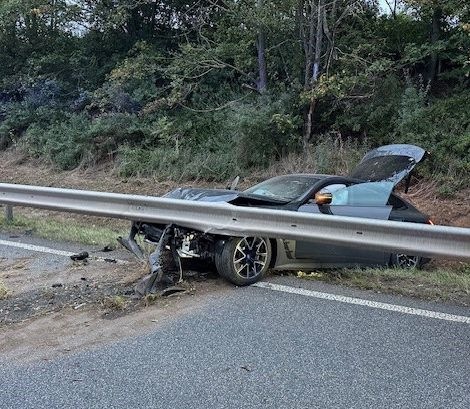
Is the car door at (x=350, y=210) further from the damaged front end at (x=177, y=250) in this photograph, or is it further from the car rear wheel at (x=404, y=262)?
the damaged front end at (x=177, y=250)

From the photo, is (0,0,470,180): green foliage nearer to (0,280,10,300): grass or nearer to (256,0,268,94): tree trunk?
(256,0,268,94): tree trunk

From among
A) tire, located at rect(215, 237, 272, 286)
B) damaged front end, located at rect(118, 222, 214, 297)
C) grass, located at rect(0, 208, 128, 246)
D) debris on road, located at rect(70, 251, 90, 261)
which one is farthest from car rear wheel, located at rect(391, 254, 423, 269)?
debris on road, located at rect(70, 251, 90, 261)

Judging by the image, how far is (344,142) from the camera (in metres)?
13.3

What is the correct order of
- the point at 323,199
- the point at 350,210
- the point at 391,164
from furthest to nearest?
the point at 391,164 → the point at 350,210 → the point at 323,199

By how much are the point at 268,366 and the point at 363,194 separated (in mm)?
4024

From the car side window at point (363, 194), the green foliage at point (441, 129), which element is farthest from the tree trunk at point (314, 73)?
Result: the car side window at point (363, 194)

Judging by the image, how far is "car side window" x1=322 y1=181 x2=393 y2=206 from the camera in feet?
22.5

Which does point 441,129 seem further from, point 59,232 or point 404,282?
point 59,232

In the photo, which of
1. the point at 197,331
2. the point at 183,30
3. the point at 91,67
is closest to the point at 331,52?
the point at 183,30

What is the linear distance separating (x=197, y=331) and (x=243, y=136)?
9552mm

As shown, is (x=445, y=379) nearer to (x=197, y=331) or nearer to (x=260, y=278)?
(x=197, y=331)

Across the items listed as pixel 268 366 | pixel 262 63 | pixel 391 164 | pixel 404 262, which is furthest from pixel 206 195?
pixel 262 63

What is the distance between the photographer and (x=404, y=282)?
17.8 ft

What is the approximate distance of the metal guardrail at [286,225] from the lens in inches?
169
